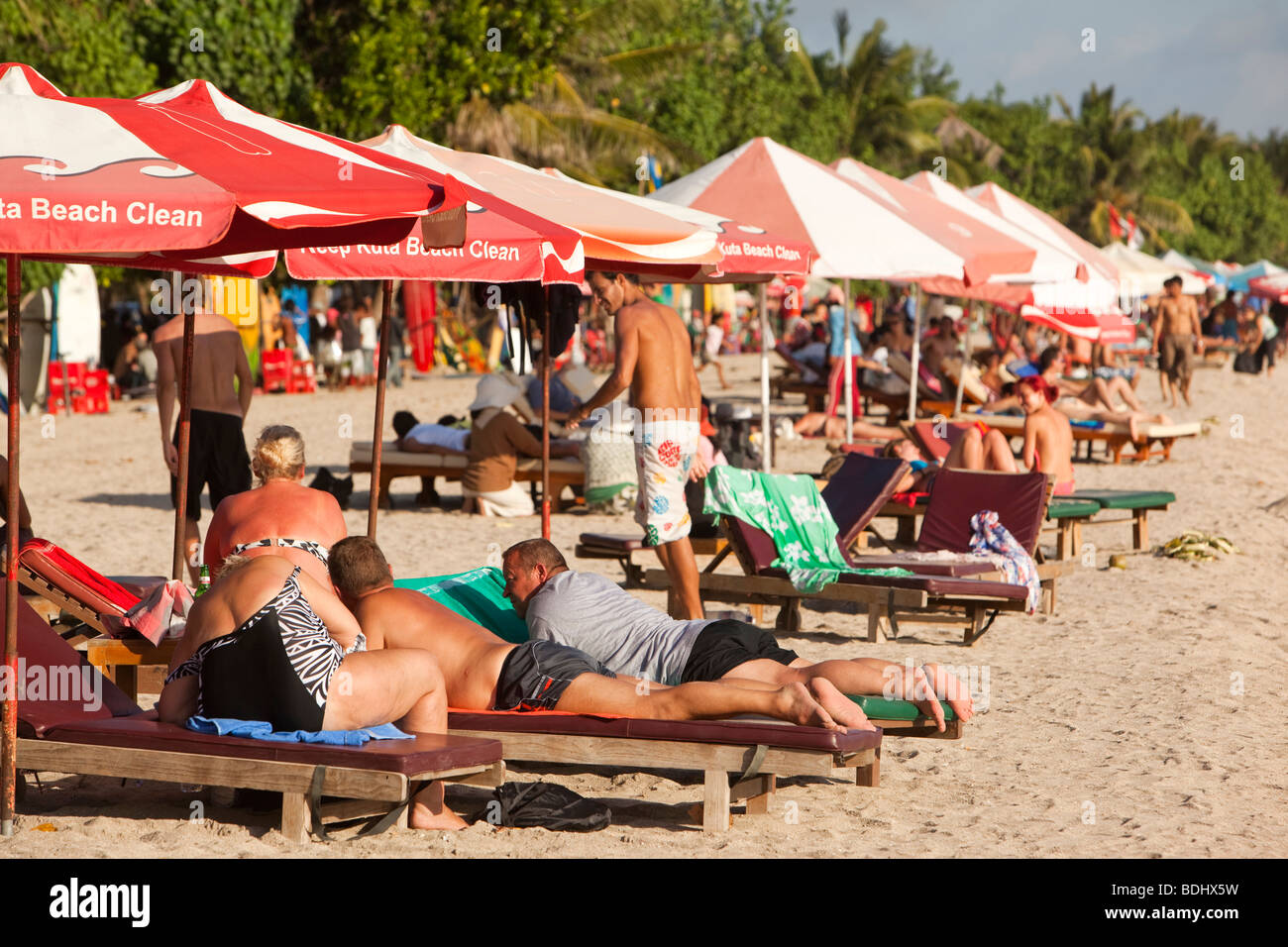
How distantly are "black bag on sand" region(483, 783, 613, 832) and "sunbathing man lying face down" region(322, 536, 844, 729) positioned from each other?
28 cm

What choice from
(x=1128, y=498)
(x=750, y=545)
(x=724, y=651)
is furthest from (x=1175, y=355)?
(x=724, y=651)

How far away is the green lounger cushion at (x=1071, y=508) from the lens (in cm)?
988

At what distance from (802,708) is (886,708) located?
42 centimetres

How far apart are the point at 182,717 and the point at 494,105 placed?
2246cm

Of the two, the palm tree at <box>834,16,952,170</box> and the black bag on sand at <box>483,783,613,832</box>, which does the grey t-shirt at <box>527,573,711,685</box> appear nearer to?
the black bag on sand at <box>483,783,613,832</box>

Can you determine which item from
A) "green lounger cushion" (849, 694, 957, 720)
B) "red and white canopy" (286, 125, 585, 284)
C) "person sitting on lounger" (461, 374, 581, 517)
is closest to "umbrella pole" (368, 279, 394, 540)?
"red and white canopy" (286, 125, 585, 284)

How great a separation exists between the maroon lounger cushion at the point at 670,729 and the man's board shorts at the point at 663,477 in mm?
2602

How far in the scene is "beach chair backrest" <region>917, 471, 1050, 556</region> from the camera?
345 inches

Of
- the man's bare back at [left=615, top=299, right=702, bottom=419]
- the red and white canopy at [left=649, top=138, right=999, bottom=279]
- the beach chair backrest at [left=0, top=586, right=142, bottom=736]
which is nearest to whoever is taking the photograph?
the beach chair backrest at [left=0, top=586, right=142, bottom=736]

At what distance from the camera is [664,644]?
5316 millimetres

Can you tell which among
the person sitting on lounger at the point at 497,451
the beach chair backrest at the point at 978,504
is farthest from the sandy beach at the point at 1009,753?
the beach chair backrest at the point at 978,504
